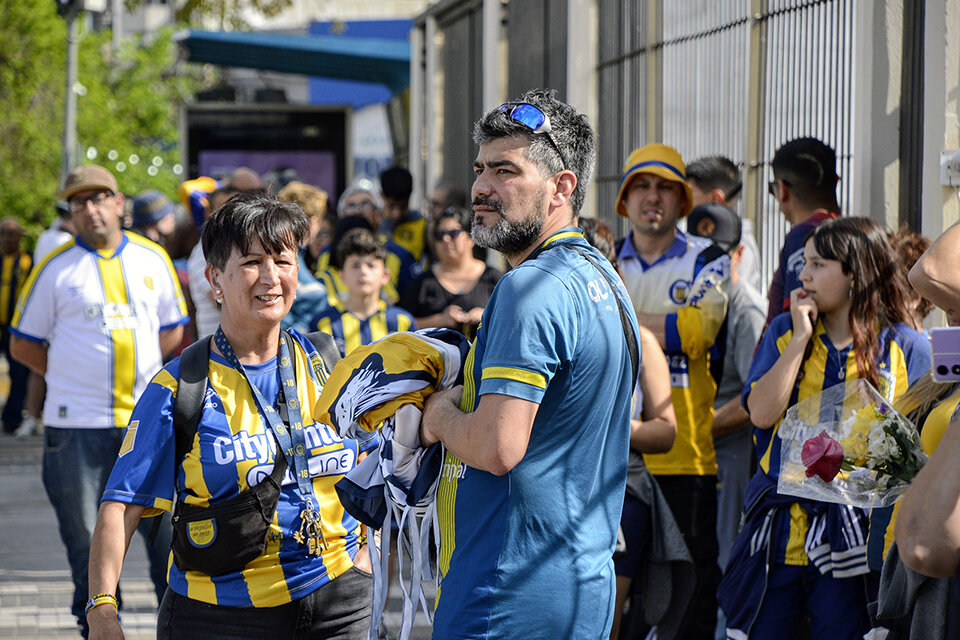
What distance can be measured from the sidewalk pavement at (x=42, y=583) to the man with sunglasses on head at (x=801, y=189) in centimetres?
266

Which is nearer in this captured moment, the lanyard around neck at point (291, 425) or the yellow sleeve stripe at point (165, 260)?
the lanyard around neck at point (291, 425)

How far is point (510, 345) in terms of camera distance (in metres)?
2.65

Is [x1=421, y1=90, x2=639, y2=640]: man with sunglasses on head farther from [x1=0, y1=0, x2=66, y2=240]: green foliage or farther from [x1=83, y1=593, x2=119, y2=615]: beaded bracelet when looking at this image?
[x1=0, y1=0, x2=66, y2=240]: green foliage

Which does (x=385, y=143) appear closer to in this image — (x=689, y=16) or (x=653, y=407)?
(x=689, y=16)

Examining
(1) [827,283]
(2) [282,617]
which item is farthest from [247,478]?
(1) [827,283]

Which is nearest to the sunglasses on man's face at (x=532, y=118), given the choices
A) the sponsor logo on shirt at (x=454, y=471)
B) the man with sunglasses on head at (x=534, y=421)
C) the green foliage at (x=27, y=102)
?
the man with sunglasses on head at (x=534, y=421)

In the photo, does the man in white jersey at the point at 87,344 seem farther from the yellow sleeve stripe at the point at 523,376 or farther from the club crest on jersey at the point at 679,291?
the yellow sleeve stripe at the point at 523,376

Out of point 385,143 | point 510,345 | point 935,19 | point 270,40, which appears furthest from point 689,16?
point 385,143

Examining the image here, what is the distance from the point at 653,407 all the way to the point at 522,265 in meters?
2.15

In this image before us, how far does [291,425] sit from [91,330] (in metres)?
2.79

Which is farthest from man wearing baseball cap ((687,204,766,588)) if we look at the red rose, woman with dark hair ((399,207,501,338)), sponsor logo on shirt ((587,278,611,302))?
sponsor logo on shirt ((587,278,611,302))

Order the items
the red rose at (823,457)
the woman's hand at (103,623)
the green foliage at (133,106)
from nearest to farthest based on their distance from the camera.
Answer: the woman's hand at (103,623)
the red rose at (823,457)
the green foliage at (133,106)

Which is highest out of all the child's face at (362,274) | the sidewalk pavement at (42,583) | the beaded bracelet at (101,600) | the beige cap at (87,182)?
the beige cap at (87,182)

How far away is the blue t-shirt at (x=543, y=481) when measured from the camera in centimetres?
267
